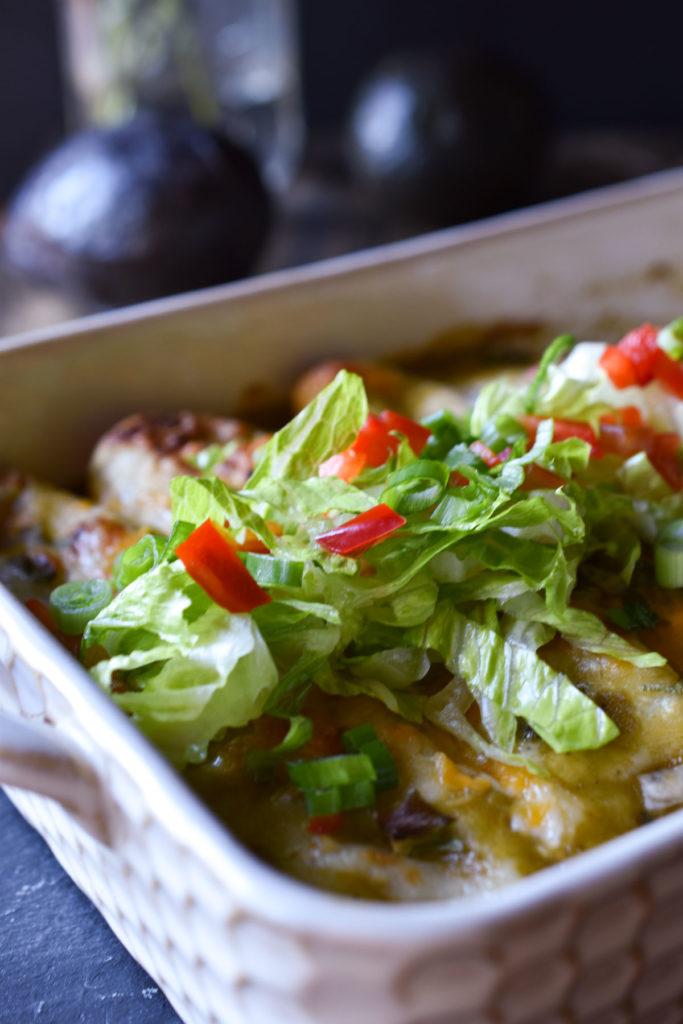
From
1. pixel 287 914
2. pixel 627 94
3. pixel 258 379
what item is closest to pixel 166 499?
pixel 258 379

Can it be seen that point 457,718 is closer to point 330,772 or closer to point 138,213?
point 330,772

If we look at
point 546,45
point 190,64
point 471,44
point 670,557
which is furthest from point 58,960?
point 546,45

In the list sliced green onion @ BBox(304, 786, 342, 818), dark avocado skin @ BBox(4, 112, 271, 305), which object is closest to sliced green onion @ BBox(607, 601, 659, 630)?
sliced green onion @ BBox(304, 786, 342, 818)

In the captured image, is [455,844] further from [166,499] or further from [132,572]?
[166,499]

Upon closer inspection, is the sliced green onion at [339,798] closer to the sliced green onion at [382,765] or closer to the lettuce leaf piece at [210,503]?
the sliced green onion at [382,765]

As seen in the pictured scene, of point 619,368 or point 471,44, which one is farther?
point 471,44

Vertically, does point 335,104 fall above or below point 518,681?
below
